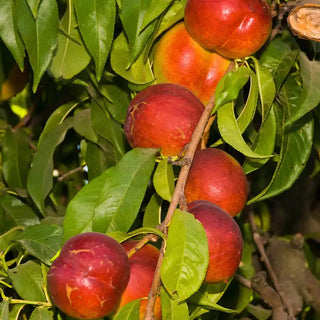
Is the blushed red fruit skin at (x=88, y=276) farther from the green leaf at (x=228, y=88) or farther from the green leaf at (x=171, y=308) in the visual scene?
the green leaf at (x=228, y=88)

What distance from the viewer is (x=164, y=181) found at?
3.23 ft

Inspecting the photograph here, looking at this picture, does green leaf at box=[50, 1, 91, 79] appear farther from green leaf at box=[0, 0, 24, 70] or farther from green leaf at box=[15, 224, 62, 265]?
green leaf at box=[15, 224, 62, 265]

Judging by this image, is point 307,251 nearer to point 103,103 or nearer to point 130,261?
point 103,103

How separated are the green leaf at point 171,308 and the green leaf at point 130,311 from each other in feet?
0.11

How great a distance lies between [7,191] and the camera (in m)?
1.37

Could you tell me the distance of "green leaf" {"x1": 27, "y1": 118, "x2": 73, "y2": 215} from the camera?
1219 millimetres

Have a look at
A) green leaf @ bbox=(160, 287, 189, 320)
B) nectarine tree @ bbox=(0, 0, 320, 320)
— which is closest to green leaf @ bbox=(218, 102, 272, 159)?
nectarine tree @ bbox=(0, 0, 320, 320)

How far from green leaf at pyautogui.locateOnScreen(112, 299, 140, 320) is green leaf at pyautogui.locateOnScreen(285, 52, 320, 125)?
305 mm

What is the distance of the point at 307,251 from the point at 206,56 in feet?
2.84

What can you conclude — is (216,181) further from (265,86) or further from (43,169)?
Answer: (43,169)

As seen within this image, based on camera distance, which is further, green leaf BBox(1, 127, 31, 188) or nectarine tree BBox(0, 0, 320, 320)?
green leaf BBox(1, 127, 31, 188)

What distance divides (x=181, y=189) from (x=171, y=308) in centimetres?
15

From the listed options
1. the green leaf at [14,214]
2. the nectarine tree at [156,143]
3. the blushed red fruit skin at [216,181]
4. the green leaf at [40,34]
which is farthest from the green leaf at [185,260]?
the green leaf at [14,214]

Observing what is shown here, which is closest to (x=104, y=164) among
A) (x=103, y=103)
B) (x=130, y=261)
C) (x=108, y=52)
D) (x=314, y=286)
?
(x=103, y=103)
